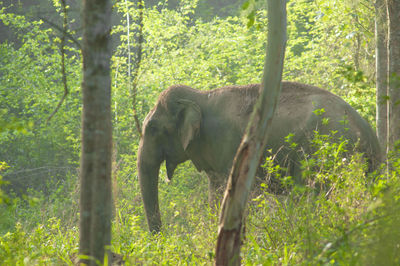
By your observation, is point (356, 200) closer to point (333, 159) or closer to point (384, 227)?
point (333, 159)

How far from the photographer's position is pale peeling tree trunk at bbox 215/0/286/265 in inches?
133

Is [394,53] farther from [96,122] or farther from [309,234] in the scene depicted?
[96,122]

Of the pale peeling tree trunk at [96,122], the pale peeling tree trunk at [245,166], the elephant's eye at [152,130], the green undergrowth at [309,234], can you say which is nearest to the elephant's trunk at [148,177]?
the elephant's eye at [152,130]

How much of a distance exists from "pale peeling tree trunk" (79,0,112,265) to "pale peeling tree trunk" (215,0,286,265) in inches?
29.6

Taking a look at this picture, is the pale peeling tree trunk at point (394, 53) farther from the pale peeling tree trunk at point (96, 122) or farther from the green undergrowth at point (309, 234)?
the pale peeling tree trunk at point (96, 122)

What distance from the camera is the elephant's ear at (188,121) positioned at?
748 cm

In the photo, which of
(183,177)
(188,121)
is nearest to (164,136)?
(188,121)

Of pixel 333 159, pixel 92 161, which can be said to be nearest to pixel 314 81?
pixel 333 159

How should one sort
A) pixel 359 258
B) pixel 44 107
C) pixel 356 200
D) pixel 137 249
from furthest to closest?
pixel 44 107, pixel 137 249, pixel 356 200, pixel 359 258

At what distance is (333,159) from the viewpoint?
473 centimetres

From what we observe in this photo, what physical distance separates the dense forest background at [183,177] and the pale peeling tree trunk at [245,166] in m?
0.19

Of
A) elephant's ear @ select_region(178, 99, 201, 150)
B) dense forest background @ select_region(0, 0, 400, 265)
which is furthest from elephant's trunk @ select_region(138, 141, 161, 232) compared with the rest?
elephant's ear @ select_region(178, 99, 201, 150)

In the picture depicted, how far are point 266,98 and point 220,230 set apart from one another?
87 cm

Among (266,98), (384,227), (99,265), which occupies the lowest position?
(99,265)
